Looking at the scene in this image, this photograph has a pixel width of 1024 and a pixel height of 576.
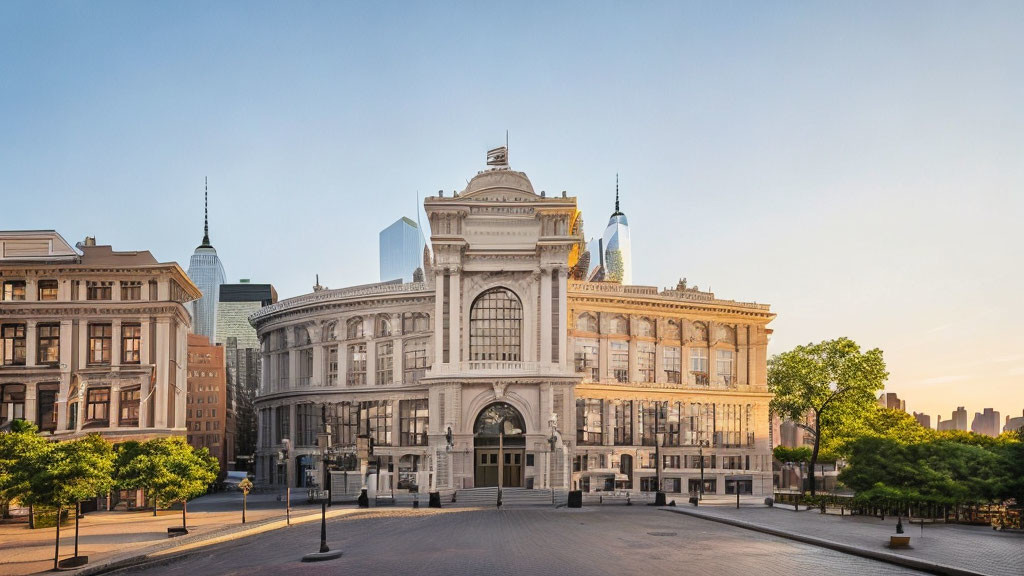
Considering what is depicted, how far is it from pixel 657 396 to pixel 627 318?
27.0 ft

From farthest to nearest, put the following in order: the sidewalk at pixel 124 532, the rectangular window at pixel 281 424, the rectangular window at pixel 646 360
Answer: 1. the rectangular window at pixel 281 424
2. the rectangular window at pixel 646 360
3. the sidewalk at pixel 124 532

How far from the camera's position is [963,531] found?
137ft

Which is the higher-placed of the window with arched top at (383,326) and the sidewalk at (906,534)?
the window with arched top at (383,326)

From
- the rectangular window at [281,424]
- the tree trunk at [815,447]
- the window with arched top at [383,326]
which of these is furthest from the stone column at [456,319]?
the tree trunk at [815,447]

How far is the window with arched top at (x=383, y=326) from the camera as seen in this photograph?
88.4 metres

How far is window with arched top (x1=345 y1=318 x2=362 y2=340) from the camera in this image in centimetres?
9012

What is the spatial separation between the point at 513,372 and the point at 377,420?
21.2 metres

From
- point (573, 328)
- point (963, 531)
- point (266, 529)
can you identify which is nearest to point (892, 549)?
point (963, 531)

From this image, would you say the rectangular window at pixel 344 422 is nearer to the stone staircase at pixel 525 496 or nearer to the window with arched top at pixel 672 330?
the stone staircase at pixel 525 496

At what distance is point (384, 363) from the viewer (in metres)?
88.6

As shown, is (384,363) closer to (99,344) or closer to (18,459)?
(99,344)

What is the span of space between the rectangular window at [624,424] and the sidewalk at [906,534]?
30452 mm

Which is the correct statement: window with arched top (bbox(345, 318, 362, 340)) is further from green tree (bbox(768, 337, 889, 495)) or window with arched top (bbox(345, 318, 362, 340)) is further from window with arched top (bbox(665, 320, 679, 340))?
green tree (bbox(768, 337, 889, 495))

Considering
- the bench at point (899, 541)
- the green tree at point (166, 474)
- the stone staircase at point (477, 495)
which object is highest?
the green tree at point (166, 474)
